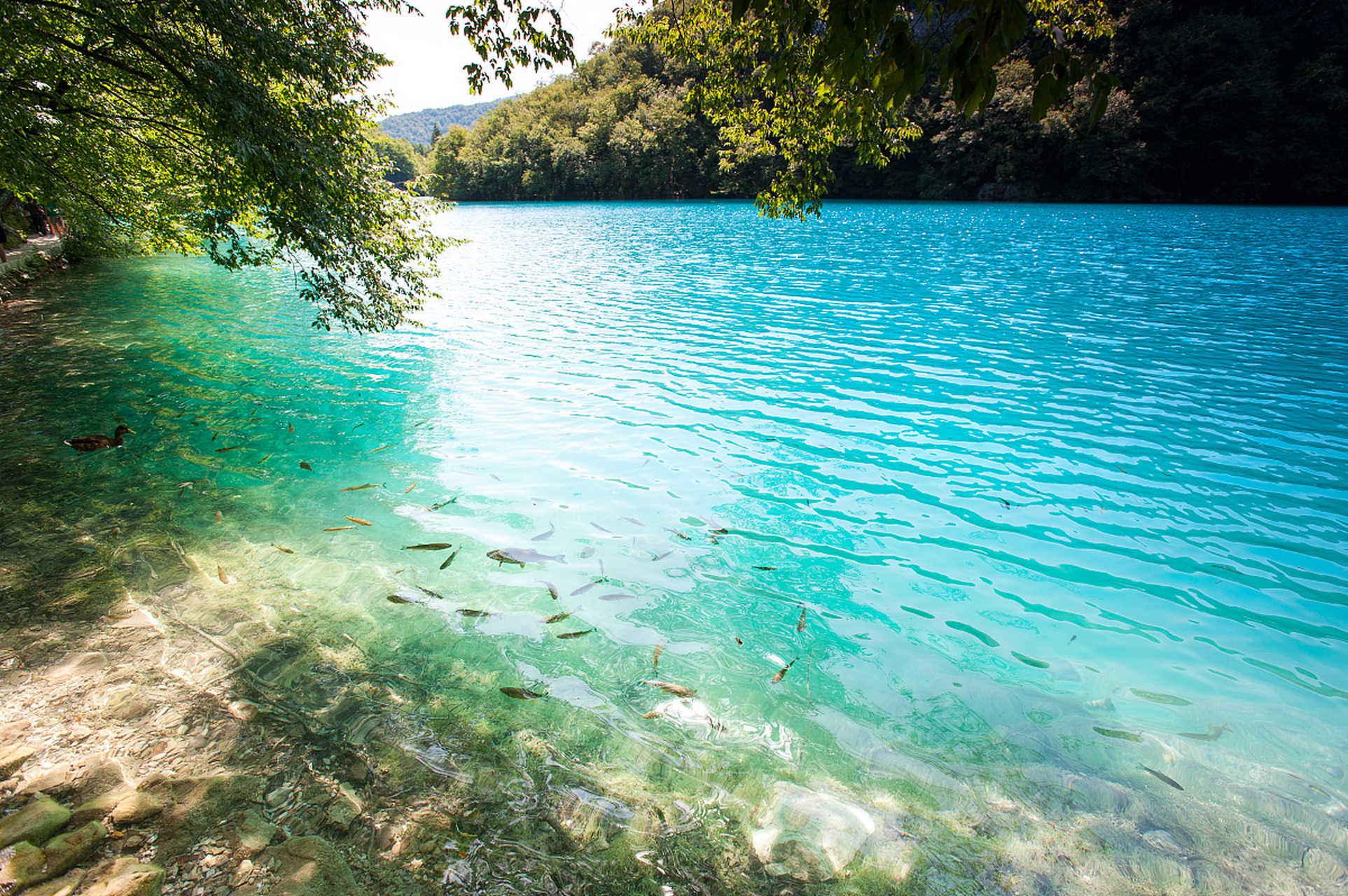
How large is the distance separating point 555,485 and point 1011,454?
6.55m

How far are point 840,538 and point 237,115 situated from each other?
32.1ft

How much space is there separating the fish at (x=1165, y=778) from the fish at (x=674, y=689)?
3.05 metres

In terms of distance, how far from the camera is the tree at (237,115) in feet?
27.1

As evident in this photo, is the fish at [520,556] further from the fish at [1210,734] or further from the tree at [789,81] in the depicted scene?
the fish at [1210,734]

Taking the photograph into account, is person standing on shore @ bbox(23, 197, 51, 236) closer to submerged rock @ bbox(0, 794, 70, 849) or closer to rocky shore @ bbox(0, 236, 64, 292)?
rocky shore @ bbox(0, 236, 64, 292)

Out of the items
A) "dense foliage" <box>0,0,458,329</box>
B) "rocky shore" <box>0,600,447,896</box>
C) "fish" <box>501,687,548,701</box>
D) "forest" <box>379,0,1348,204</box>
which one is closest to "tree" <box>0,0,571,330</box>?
"dense foliage" <box>0,0,458,329</box>

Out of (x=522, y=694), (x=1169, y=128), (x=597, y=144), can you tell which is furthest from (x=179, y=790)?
(x=597, y=144)

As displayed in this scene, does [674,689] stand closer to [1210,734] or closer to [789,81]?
[1210,734]

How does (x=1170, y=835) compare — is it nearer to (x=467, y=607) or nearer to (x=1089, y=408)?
(x=467, y=607)

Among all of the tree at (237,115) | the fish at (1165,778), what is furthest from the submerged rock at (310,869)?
the tree at (237,115)

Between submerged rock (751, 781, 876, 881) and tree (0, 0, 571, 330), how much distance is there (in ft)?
28.8

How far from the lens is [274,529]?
20.4 feet

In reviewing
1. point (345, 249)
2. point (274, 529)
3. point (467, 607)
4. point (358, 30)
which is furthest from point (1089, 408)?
point (358, 30)

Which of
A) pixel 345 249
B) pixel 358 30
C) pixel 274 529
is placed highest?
pixel 358 30
